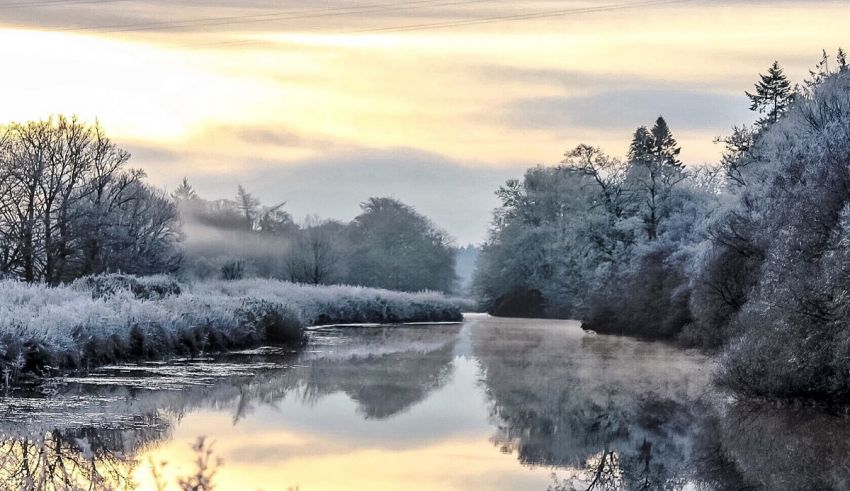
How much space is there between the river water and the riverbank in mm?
751

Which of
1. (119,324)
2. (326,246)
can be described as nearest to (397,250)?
(326,246)

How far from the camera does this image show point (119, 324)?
68.1 feet

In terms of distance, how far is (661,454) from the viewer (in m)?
11.8

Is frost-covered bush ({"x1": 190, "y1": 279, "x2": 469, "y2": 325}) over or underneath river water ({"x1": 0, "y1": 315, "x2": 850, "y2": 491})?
over

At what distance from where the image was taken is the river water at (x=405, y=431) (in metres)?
9.79

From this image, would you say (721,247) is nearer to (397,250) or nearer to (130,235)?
(130,235)

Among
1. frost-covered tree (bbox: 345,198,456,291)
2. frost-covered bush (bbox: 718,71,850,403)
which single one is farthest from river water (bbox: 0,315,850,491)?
frost-covered tree (bbox: 345,198,456,291)

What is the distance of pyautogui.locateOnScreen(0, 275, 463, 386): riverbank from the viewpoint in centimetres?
1753

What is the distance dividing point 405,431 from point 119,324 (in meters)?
9.41

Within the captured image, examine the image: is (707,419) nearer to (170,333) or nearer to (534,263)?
(170,333)

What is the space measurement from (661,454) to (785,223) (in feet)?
30.0

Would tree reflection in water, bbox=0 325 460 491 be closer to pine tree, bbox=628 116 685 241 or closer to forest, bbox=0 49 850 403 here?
forest, bbox=0 49 850 403

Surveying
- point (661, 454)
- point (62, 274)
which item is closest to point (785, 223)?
point (661, 454)

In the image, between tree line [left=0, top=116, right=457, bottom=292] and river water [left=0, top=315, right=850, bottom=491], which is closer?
river water [left=0, top=315, right=850, bottom=491]
